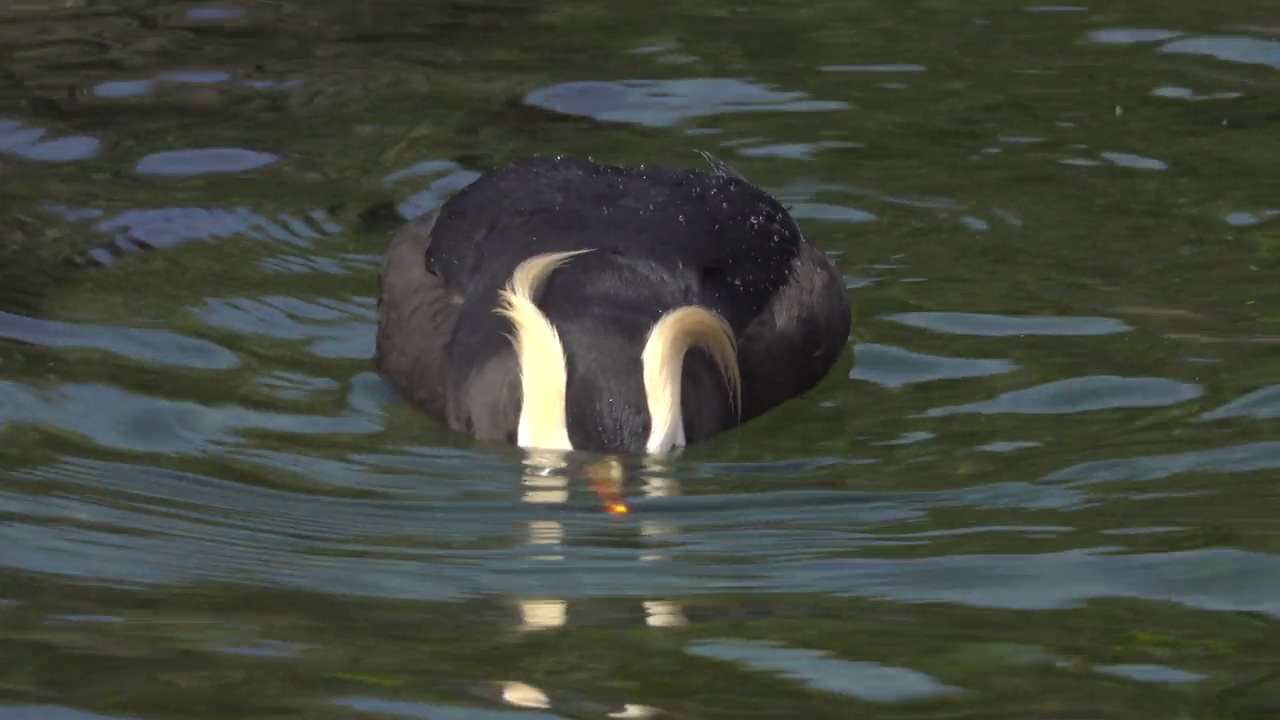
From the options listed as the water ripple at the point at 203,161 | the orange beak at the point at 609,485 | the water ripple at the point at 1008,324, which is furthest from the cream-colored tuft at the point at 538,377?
the water ripple at the point at 203,161

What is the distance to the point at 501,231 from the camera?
732cm

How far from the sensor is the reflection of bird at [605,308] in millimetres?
6457

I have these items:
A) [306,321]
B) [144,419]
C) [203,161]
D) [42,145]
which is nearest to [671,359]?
[144,419]

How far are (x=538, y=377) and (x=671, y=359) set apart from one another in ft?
1.25

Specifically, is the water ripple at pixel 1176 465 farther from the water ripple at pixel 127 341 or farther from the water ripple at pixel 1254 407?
the water ripple at pixel 127 341

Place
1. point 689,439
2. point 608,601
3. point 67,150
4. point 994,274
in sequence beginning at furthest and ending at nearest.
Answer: point 67,150 → point 994,274 → point 689,439 → point 608,601

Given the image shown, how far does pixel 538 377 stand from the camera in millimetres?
6469

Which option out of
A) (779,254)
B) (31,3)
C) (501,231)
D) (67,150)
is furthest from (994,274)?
(31,3)

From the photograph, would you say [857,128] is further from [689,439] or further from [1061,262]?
[689,439]

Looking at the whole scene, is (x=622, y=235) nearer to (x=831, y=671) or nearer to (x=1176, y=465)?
(x=1176, y=465)

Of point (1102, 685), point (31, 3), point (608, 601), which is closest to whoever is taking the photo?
point (1102, 685)

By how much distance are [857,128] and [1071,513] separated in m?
3.99

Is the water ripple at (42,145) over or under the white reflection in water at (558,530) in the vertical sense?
over

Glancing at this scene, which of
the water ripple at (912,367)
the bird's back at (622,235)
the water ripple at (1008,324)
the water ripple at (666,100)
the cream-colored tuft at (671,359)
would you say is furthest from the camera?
the water ripple at (666,100)
